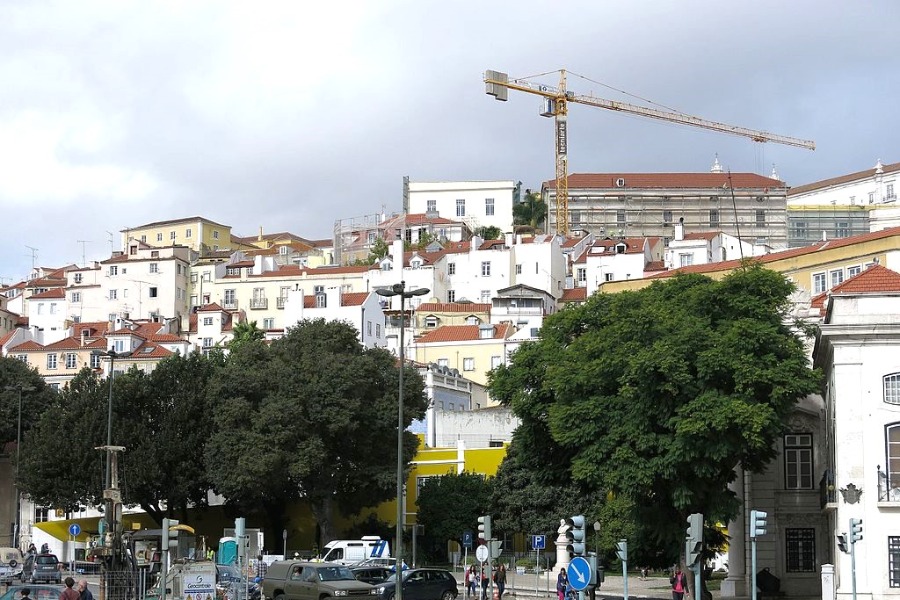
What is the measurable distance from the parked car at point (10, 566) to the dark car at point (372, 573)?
11.0 meters

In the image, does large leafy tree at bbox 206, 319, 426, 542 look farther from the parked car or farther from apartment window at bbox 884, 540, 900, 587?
apartment window at bbox 884, 540, 900, 587

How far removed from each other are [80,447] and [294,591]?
36.2m

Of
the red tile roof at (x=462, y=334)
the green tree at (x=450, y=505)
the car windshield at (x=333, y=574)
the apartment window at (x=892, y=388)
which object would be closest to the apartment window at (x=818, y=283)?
the green tree at (x=450, y=505)

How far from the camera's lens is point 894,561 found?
40719mm

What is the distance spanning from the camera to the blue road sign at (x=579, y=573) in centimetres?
2756

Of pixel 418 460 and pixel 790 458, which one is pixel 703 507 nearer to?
pixel 790 458

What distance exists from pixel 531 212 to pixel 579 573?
136m

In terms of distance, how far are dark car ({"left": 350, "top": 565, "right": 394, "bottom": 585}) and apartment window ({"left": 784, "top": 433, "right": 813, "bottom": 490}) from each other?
15.5 meters

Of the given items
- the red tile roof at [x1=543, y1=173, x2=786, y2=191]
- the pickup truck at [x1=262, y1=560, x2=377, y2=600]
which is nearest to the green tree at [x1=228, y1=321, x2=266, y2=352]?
the red tile roof at [x1=543, y1=173, x2=786, y2=191]

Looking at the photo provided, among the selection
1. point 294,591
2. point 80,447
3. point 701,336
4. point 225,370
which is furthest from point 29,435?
point 701,336

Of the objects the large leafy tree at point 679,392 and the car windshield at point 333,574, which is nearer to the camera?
the car windshield at point 333,574

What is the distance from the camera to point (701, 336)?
149 feet

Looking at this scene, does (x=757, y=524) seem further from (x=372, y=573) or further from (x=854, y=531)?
(x=372, y=573)

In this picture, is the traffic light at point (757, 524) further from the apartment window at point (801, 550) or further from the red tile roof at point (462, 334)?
the red tile roof at point (462, 334)
